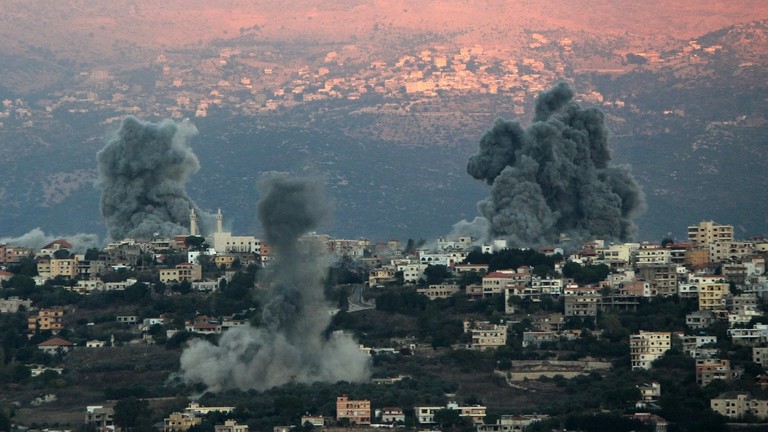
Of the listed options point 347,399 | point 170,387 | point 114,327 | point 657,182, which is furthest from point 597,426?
point 657,182

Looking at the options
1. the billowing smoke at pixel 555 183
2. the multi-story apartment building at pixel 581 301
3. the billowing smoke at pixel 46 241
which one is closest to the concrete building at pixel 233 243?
the billowing smoke at pixel 46 241

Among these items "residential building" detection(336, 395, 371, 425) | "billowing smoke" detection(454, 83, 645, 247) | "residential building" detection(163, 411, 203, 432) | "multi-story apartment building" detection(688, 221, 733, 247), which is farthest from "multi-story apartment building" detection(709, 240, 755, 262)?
"residential building" detection(163, 411, 203, 432)

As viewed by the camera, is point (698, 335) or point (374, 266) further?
point (374, 266)

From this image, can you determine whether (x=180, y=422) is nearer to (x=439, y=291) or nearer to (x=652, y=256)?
(x=439, y=291)

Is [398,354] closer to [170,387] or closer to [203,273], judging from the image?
[170,387]

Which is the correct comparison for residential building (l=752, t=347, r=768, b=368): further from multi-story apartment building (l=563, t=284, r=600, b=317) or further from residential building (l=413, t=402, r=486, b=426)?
residential building (l=413, t=402, r=486, b=426)

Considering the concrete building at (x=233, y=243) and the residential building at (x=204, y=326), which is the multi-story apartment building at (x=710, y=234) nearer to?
the concrete building at (x=233, y=243)
